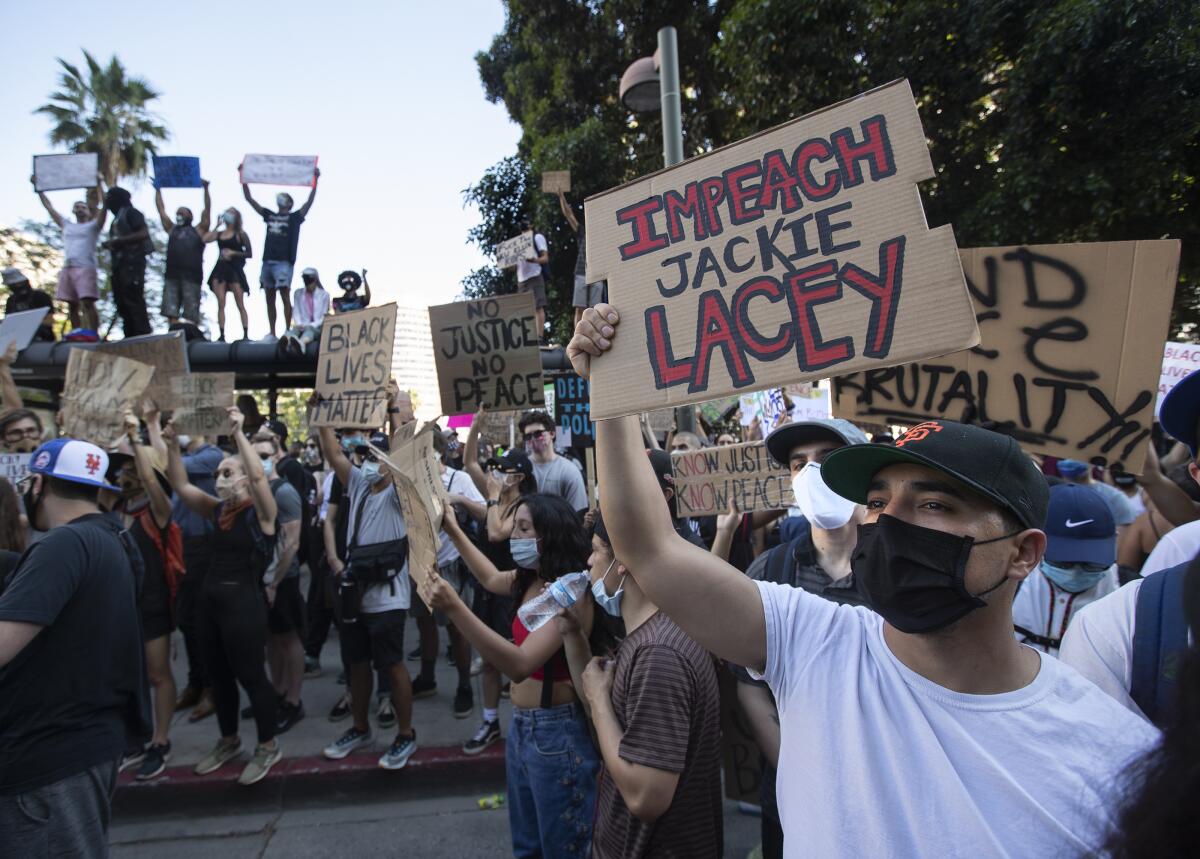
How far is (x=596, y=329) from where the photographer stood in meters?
1.65

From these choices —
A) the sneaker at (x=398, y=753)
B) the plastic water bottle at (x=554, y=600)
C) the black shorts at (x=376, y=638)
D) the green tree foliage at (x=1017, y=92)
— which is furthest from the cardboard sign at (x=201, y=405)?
the green tree foliage at (x=1017, y=92)

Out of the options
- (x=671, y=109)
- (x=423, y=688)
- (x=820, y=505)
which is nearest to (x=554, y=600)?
(x=820, y=505)

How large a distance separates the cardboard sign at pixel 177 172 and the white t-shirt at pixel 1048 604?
416 inches

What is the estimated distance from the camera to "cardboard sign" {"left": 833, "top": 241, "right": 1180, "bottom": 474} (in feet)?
7.75

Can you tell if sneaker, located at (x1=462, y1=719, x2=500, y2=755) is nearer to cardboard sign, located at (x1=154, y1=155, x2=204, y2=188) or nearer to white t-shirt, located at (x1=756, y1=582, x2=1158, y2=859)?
white t-shirt, located at (x1=756, y1=582, x2=1158, y2=859)

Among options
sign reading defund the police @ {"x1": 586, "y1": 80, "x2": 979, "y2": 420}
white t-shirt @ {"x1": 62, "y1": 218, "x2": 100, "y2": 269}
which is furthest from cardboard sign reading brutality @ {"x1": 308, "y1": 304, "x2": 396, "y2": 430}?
white t-shirt @ {"x1": 62, "y1": 218, "x2": 100, "y2": 269}

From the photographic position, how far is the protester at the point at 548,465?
562 centimetres

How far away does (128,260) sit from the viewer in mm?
9203

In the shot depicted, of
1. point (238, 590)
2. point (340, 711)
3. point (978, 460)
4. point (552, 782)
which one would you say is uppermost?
point (978, 460)

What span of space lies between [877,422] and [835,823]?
1972 millimetres

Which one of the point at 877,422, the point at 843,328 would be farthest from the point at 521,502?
the point at 843,328

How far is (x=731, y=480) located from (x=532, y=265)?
23.4 ft

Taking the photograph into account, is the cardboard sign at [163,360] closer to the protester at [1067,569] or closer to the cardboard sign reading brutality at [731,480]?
the cardboard sign reading brutality at [731,480]

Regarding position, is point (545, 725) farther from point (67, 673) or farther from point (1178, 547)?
point (1178, 547)
